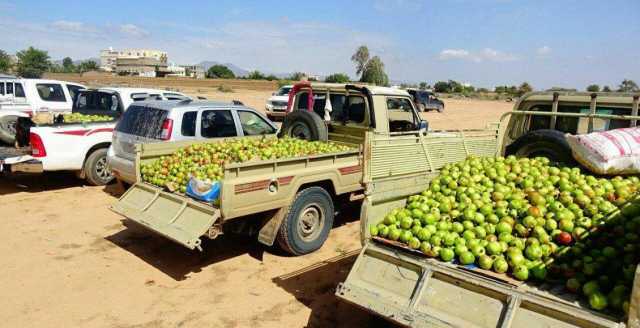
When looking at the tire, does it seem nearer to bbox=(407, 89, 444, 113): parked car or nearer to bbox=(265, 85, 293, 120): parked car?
bbox=(265, 85, 293, 120): parked car

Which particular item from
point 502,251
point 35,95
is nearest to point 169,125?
point 502,251

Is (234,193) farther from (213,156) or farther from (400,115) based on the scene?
(400,115)

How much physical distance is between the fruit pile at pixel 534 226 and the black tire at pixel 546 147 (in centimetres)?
57

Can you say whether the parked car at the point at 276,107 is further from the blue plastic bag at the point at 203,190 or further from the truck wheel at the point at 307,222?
the blue plastic bag at the point at 203,190

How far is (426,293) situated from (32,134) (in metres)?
8.37

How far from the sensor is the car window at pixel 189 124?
24.4 feet

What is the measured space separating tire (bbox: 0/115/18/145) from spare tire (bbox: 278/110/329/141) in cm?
627

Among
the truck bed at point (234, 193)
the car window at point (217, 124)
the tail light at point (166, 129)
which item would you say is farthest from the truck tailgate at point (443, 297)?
the car window at point (217, 124)

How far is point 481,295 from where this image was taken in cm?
328

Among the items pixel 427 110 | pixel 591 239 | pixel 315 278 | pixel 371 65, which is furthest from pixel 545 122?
pixel 371 65

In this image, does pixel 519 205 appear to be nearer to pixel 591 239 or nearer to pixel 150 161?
pixel 591 239

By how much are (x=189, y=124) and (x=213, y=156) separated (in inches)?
49.2

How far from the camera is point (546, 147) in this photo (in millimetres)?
5684

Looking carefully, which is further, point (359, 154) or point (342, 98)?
point (342, 98)
